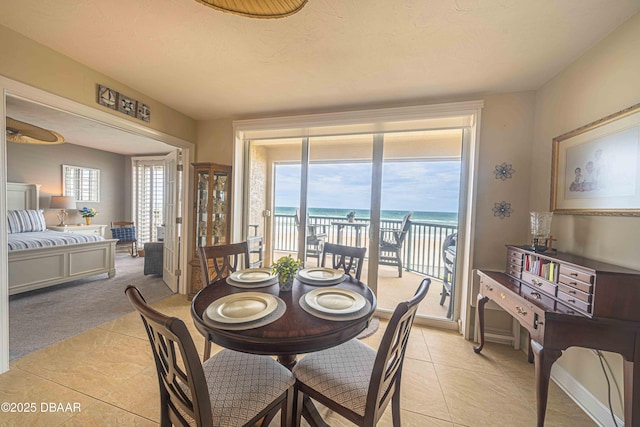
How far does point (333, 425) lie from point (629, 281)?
5.75ft

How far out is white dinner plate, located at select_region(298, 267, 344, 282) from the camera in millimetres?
1695

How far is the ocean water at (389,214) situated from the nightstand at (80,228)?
470cm

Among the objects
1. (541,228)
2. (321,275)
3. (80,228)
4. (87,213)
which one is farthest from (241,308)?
(87,213)

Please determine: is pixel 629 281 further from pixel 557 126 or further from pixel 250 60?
pixel 250 60

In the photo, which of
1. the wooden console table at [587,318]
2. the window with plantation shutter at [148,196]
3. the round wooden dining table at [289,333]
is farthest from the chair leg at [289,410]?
the window with plantation shutter at [148,196]

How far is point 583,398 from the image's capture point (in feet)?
5.21

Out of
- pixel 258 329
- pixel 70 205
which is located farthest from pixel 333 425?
pixel 70 205

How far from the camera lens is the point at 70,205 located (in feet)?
16.0

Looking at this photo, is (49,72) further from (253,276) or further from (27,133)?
(253,276)

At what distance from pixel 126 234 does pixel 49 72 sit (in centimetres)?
486

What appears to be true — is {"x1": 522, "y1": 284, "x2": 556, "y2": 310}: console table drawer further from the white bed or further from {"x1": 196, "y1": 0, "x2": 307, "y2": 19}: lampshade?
the white bed

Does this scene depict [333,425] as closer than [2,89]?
Yes

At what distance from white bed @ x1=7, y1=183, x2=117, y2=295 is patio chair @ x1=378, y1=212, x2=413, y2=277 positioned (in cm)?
435

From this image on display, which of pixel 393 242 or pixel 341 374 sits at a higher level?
pixel 393 242
